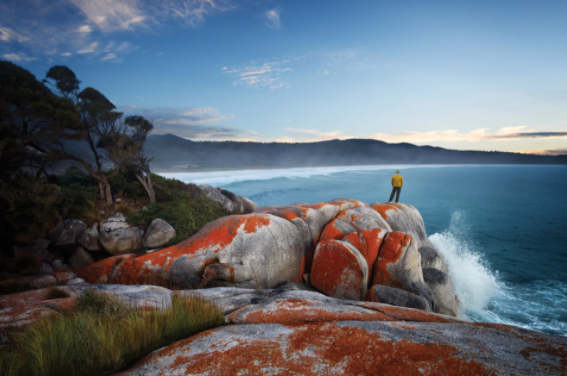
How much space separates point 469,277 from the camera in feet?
52.4

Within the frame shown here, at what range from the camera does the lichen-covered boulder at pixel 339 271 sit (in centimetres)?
878

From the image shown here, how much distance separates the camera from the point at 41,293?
6035mm

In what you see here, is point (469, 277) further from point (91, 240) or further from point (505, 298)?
point (91, 240)

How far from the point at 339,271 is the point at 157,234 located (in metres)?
8.70

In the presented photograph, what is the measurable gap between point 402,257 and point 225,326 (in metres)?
7.84

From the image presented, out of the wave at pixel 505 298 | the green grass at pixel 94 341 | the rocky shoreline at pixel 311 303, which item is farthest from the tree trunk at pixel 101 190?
the wave at pixel 505 298

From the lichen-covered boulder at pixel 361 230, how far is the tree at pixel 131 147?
1177 centimetres

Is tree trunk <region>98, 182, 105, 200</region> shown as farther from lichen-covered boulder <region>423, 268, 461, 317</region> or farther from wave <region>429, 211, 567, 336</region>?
wave <region>429, 211, 567, 336</region>

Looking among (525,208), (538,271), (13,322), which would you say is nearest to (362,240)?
(13,322)

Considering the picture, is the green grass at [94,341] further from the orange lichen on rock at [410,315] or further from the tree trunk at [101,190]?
the tree trunk at [101,190]

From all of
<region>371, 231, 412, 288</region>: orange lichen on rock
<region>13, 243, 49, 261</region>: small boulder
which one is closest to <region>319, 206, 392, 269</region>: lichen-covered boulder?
<region>371, 231, 412, 288</region>: orange lichen on rock

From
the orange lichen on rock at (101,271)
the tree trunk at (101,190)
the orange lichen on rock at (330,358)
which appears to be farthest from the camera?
the tree trunk at (101,190)

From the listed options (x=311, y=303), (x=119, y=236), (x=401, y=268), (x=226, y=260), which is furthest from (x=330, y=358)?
(x=119, y=236)

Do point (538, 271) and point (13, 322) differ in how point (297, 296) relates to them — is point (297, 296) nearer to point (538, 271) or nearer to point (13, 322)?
point (13, 322)
